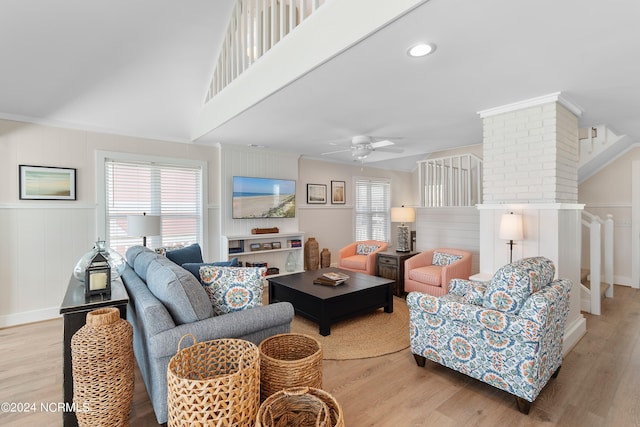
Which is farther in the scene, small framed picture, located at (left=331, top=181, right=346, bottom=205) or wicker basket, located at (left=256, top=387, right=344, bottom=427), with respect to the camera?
small framed picture, located at (left=331, top=181, right=346, bottom=205)

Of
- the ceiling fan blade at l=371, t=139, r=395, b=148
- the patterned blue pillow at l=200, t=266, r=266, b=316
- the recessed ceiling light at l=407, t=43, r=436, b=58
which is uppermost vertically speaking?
the recessed ceiling light at l=407, t=43, r=436, b=58

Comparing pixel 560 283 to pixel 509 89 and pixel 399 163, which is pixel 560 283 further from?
pixel 399 163

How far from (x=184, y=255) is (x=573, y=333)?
4231 mm

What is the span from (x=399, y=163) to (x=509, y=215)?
4691 mm

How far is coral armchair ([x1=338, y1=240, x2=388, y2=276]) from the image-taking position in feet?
17.1

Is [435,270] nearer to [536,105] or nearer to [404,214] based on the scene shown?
[404,214]

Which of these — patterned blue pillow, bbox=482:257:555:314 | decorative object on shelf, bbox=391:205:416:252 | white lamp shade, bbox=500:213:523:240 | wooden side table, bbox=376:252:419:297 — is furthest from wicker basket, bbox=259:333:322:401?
decorative object on shelf, bbox=391:205:416:252

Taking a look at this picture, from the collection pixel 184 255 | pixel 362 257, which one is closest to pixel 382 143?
pixel 362 257

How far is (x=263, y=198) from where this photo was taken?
5496 mm

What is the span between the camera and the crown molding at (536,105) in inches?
115

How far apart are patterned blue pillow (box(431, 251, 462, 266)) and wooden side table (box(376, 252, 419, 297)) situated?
0.38 m

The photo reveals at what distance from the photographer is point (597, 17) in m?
1.76

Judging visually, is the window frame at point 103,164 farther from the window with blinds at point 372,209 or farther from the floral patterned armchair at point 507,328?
the floral patterned armchair at point 507,328

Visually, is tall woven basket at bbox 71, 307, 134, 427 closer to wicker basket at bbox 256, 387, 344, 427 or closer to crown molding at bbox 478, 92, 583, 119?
wicker basket at bbox 256, 387, 344, 427
